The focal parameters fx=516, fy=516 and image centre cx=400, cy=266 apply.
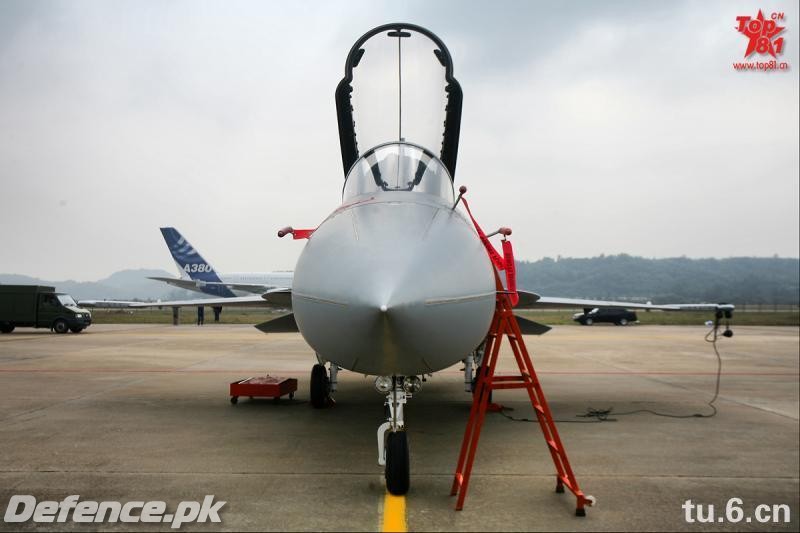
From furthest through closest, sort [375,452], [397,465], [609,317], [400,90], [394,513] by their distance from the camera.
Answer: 1. [609,317]
2. [400,90]
3. [375,452]
4. [397,465]
5. [394,513]

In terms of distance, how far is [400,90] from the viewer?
5875mm

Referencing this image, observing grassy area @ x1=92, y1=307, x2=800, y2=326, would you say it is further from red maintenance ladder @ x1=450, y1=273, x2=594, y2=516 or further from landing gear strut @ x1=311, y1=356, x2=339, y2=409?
red maintenance ladder @ x1=450, y1=273, x2=594, y2=516

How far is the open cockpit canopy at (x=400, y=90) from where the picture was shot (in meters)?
5.88

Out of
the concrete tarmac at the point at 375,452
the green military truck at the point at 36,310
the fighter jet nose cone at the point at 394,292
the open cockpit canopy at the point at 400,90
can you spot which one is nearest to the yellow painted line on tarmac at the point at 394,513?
the concrete tarmac at the point at 375,452

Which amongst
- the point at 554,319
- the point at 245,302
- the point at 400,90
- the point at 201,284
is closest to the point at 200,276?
the point at 201,284

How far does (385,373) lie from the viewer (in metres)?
3.42

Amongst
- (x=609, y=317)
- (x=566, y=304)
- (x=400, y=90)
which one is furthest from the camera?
(x=609, y=317)

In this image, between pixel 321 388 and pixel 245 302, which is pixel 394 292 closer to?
pixel 321 388

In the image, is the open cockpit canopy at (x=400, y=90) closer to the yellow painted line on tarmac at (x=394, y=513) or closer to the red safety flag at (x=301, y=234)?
the red safety flag at (x=301, y=234)

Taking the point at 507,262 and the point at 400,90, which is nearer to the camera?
the point at 507,262

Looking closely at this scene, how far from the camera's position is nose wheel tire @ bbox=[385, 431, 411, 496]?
3.82 m

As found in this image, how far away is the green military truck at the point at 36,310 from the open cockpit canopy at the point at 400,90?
21.7 m

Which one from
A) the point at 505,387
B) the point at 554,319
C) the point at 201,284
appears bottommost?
Result: the point at 554,319

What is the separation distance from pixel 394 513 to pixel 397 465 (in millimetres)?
364
